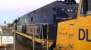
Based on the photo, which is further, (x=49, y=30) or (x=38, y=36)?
(x=38, y=36)

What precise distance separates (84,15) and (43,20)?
11098 mm

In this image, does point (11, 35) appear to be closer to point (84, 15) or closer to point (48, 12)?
point (48, 12)

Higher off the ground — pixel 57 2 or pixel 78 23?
pixel 57 2

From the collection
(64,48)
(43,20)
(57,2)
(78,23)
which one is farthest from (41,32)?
(78,23)

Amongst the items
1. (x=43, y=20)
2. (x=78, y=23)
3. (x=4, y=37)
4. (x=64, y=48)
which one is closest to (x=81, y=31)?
(x=78, y=23)

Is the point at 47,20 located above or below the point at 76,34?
above

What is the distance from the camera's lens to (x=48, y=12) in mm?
15773

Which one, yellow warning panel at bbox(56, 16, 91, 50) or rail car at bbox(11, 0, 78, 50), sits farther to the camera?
rail car at bbox(11, 0, 78, 50)

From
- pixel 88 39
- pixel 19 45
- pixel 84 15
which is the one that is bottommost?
A: pixel 19 45

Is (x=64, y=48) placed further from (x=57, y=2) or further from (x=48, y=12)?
(x=48, y=12)

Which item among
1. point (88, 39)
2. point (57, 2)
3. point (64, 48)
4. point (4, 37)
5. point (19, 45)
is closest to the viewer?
point (88, 39)

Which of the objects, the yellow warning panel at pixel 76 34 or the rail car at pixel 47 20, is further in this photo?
the rail car at pixel 47 20

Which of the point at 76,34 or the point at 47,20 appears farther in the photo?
the point at 47,20

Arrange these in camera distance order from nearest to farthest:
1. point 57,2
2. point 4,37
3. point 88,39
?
point 88,39 < point 57,2 < point 4,37
